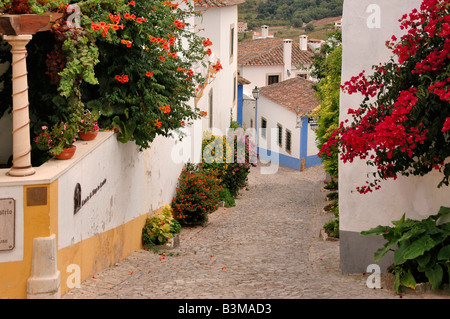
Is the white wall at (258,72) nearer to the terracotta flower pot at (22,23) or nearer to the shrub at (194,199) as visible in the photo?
the shrub at (194,199)

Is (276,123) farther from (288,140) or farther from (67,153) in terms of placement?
(67,153)

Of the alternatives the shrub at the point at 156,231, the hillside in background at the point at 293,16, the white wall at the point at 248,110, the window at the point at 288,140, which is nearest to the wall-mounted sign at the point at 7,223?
the shrub at the point at 156,231

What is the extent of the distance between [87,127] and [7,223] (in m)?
2.41

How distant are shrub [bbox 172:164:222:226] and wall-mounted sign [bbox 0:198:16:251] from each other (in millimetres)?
8087

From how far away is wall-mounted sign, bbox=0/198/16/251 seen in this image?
7039mm

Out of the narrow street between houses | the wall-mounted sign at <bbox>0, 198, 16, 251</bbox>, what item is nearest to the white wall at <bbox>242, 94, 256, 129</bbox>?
the narrow street between houses

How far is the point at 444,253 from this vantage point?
769cm

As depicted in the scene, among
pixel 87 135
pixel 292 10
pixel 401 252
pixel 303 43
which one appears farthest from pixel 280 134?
pixel 292 10

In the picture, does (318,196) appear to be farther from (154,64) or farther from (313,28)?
(313,28)

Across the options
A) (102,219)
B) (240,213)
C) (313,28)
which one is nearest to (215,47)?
(240,213)

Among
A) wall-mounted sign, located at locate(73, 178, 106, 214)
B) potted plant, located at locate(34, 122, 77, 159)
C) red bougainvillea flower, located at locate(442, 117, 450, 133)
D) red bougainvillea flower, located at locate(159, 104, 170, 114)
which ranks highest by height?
red bougainvillea flower, located at locate(442, 117, 450, 133)

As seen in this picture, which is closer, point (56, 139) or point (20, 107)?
point (20, 107)

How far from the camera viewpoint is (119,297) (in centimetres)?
770

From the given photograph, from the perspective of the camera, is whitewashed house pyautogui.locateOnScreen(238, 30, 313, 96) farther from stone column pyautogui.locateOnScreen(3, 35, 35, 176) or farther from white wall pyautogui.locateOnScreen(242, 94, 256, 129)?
stone column pyautogui.locateOnScreen(3, 35, 35, 176)
